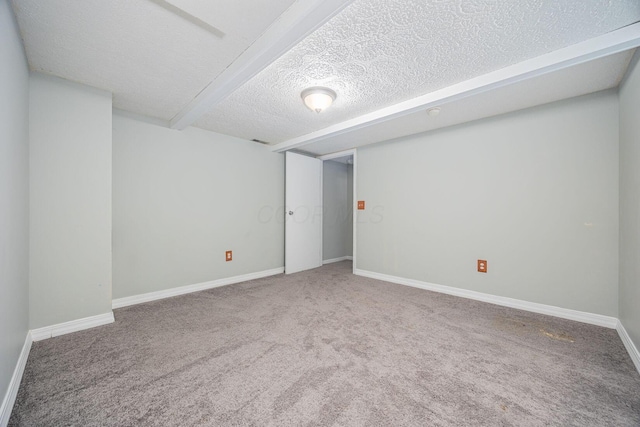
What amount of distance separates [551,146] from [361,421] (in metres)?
2.91

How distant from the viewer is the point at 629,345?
5.79 ft

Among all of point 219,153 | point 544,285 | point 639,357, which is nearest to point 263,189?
point 219,153

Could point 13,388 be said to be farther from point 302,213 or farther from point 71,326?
point 302,213

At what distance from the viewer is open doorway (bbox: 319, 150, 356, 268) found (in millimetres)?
5008

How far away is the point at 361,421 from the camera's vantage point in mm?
1188

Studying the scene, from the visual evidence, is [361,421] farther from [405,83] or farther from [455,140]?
[455,140]

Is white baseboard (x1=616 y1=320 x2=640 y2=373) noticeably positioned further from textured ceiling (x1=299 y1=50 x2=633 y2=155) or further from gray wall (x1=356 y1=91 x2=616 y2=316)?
textured ceiling (x1=299 y1=50 x2=633 y2=155)

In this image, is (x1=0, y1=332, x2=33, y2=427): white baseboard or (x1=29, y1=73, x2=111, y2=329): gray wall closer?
(x1=0, y1=332, x2=33, y2=427): white baseboard

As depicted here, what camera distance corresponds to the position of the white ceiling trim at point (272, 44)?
1.31 m

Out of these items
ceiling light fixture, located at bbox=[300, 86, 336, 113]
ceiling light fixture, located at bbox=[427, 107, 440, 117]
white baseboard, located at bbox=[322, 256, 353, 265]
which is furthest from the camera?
white baseboard, located at bbox=[322, 256, 353, 265]

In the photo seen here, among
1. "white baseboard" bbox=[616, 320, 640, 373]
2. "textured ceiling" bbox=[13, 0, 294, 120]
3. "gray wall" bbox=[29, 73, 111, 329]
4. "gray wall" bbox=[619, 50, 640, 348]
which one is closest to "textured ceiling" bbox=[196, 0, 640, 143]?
"textured ceiling" bbox=[13, 0, 294, 120]

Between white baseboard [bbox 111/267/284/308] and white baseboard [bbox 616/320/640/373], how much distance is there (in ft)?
12.2

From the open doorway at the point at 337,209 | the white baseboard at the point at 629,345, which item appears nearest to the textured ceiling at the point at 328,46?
the white baseboard at the point at 629,345

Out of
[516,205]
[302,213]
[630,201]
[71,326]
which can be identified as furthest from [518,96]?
[71,326]
